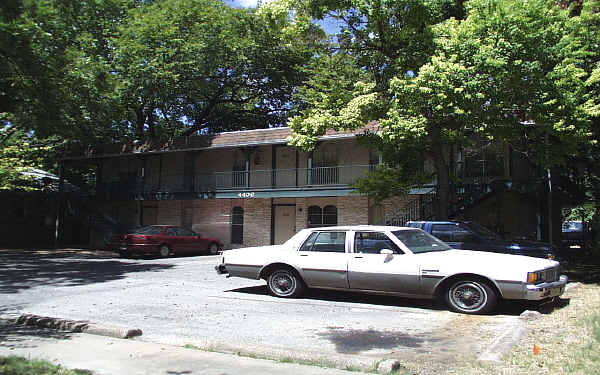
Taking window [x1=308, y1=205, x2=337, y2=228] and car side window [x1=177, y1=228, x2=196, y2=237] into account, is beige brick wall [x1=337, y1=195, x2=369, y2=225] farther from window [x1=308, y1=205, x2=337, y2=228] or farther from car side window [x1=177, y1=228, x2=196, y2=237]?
car side window [x1=177, y1=228, x2=196, y2=237]

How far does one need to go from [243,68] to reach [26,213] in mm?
16624

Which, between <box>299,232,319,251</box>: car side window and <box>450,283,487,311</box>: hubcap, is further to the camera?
<box>299,232,319,251</box>: car side window

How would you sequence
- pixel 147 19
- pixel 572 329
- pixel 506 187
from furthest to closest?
pixel 147 19
pixel 506 187
pixel 572 329

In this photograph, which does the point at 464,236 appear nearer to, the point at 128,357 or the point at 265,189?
the point at 128,357

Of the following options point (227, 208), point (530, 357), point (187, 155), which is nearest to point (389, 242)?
point (530, 357)

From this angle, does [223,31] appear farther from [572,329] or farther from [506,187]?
[572,329]

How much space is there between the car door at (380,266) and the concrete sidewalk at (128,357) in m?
3.85

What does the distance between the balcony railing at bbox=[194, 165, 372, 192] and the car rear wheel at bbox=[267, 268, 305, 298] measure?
12.8 m

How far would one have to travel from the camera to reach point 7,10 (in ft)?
23.5

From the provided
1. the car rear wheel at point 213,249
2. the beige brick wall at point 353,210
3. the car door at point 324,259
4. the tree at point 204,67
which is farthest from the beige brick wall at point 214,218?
the car door at point 324,259

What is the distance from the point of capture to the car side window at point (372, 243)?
360 inches

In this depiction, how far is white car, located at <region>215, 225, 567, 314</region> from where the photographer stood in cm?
808

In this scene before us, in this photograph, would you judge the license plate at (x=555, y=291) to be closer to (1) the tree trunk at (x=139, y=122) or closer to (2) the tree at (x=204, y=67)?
(2) the tree at (x=204, y=67)

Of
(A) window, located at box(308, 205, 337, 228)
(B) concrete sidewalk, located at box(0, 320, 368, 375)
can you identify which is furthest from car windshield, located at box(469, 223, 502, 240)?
(A) window, located at box(308, 205, 337, 228)
